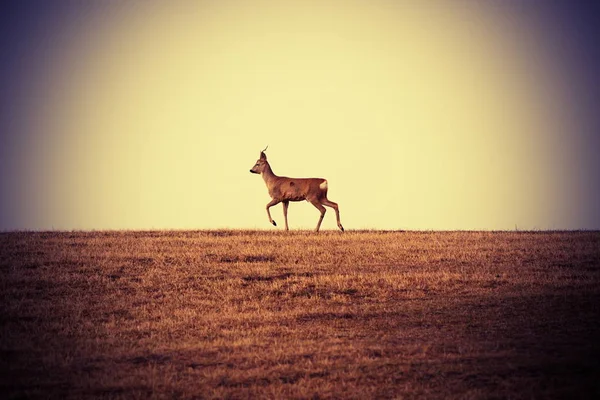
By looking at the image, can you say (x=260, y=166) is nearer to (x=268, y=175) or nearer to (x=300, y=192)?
(x=268, y=175)

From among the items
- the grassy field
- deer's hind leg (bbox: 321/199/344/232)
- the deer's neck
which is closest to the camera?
the grassy field

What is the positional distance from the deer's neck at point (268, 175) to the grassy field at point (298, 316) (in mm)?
5630

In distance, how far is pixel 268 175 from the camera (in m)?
29.5

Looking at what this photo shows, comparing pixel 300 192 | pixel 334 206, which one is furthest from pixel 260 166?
pixel 334 206

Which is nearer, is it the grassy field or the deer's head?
the grassy field

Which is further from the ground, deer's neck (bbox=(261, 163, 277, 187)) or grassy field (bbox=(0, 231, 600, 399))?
deer's neck (bbox=(261, 163, 277, 187))

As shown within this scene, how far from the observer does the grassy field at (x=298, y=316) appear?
10.7m

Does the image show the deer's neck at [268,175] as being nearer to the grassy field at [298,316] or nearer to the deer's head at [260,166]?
the deer's head at [260,166]

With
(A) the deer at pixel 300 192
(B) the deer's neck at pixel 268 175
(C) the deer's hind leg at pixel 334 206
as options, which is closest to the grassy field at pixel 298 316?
(C) the deer's hind leg at pixel 334 206

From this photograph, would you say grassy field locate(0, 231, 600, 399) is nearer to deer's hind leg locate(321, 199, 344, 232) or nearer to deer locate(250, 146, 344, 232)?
deer's hind leg locate(321, 199, 344, 232)

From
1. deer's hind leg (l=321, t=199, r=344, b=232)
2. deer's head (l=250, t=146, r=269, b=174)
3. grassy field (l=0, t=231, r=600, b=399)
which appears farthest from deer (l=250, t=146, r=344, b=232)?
grassy field (l=0, t=231, r=600, b=399)

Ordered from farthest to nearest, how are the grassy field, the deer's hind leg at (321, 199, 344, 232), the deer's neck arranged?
the deer's neck → the deer's hind leg at (321, 199, 344, 232) → the grassy field

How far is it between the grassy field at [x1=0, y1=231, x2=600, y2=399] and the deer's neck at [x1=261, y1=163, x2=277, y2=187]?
5.63m

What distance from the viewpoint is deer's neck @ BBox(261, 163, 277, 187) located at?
29234mm
